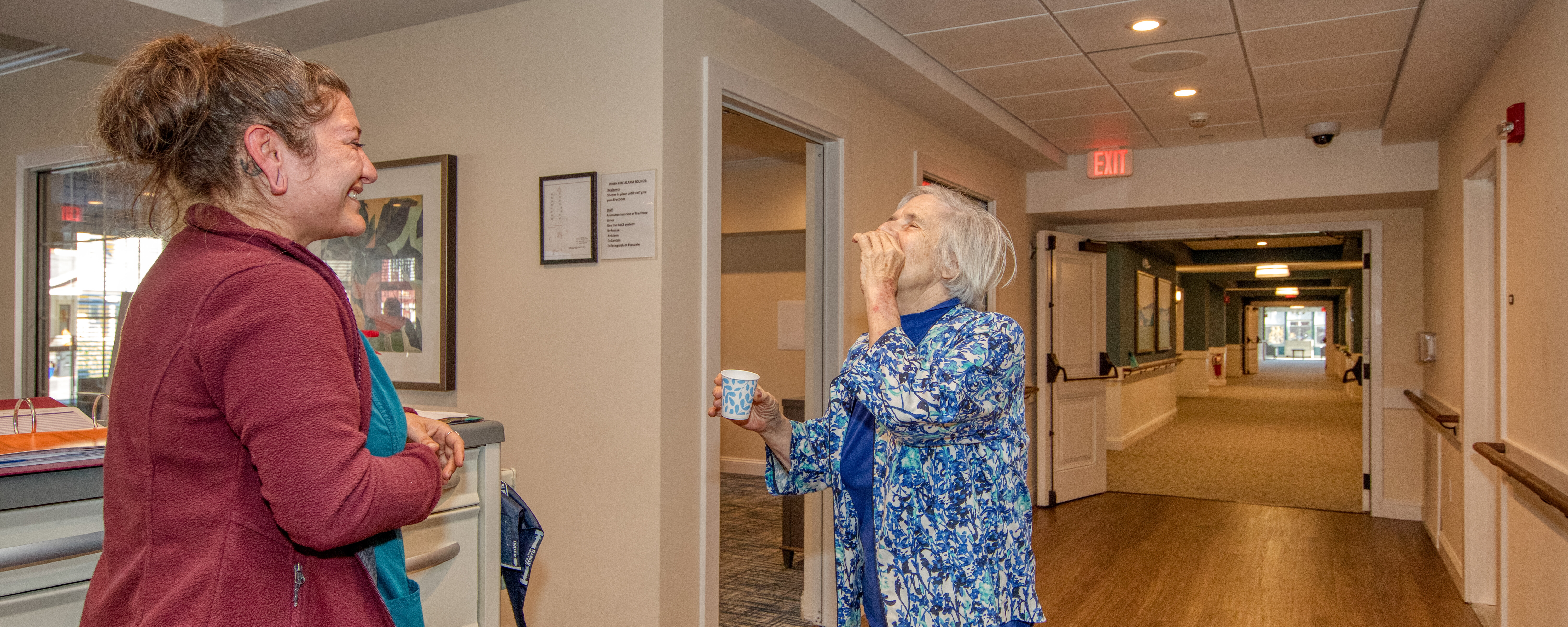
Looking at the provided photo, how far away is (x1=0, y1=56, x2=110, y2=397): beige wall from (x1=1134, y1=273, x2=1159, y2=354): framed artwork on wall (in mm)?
9489

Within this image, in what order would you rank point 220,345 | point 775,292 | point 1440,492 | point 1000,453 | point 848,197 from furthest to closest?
1. point 775,292
2. point 1440,492
3. point 848,197
4. point 1000,453
5. point 220,345

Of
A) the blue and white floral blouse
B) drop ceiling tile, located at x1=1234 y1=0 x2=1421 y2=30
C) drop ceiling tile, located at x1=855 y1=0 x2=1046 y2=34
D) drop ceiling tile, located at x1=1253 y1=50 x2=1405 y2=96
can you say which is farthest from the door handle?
drop ceiling tile, located at x1=1253 y1=50 x2=1405 y2=96

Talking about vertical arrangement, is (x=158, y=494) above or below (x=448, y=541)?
above

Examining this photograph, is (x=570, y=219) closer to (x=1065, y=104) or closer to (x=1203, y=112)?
(x=1065, y=104)

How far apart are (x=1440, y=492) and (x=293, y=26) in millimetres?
5953

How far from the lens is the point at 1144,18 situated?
3348 millimetres

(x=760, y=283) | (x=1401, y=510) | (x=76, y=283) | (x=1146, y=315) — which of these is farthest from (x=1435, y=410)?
(x=76, y=283)

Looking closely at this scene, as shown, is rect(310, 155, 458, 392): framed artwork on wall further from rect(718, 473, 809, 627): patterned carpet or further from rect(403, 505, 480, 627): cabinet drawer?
rect(403, 505, 480, 627): cabinet drawer

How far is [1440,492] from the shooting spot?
16.3 ft

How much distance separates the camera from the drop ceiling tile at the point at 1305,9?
312 centimetres

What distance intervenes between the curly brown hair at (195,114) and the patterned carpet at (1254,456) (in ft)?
21.9

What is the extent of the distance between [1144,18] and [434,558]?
9.89ft

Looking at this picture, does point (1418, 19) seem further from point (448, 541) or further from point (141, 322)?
point (141, 322)

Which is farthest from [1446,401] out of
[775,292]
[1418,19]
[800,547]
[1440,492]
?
[775,292]
